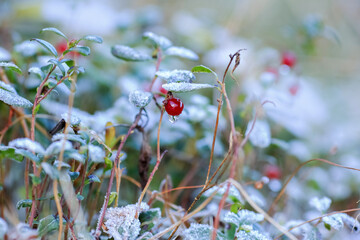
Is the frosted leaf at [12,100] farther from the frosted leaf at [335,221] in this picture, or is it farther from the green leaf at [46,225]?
the frosted leaf at [335,221]

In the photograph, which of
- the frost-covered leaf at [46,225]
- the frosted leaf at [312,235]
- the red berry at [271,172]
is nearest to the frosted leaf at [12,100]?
the frost-covered leaf at [46,225]

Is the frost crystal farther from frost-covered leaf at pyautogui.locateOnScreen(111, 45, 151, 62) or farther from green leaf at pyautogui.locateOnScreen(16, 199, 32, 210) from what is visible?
frost-covered leaf at pyautogui.locateOnScreen(111, 45, 151, 62)

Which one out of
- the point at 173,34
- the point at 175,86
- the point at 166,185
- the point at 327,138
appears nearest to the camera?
the point at 175,86

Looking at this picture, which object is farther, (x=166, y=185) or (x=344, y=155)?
(x=344, y=155)

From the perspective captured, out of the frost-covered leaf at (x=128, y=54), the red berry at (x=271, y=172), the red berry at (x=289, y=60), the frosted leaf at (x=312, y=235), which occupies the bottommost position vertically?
the red berry at (x=271, y=172)

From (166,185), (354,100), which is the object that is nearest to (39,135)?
(166,185)

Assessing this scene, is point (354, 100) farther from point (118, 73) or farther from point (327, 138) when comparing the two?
point (118, 73)

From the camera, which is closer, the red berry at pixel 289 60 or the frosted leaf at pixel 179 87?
the frosted leaf at pixel 179 87

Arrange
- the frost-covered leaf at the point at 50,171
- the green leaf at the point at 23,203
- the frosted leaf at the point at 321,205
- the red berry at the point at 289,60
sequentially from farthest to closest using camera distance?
1. the red berry at the point at 289,60
2. the frosted leaf at the point at 321,205
3. the green leaf at the point at 23,203
4. the frost-covered leaf at the point at 50,171
